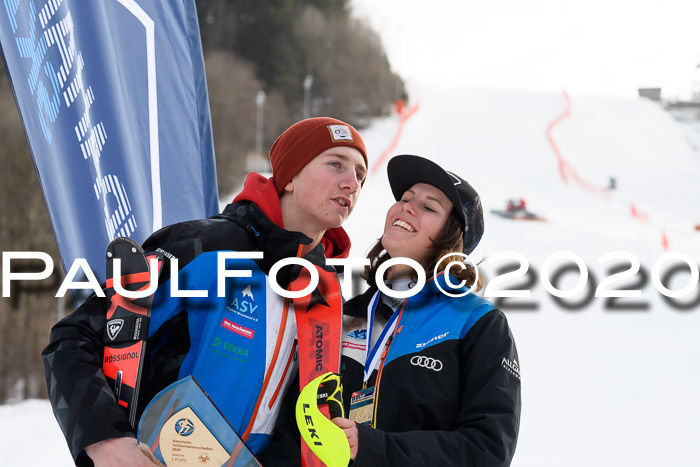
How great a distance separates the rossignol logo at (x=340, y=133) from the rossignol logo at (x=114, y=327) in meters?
0.81

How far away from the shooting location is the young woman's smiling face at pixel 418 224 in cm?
204

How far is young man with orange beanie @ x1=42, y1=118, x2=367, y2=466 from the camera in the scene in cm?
160

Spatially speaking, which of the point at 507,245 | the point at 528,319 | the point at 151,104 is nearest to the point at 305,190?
the point at 151,104

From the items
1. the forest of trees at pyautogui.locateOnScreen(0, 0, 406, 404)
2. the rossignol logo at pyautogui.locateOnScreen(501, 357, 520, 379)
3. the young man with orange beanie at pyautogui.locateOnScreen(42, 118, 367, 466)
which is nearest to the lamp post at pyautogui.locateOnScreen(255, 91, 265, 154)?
the forest of trees at pyautogui.locateOnScreen(0, 0, 406, 404)

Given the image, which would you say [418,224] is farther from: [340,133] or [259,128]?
[259,128]

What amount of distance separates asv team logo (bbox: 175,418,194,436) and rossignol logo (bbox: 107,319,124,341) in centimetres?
24

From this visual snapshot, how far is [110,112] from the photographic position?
197cm

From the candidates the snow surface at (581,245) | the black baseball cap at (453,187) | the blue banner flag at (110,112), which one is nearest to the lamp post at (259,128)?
the snow surface at (581,245)

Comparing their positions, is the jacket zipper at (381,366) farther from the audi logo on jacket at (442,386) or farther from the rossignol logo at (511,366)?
the rossignol logo at (511,366)

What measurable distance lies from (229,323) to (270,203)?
1.17ft

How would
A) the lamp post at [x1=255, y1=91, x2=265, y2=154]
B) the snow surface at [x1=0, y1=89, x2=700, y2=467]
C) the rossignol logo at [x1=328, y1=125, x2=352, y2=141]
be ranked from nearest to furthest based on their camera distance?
the rossignol logo at [x1=328, y1=125, x2=352, y2=141], the snow surface at [x1=0, y1=89, x2=700, y2=467], the lamp post at [x1=255, y1=91, x2=265, y2=154]

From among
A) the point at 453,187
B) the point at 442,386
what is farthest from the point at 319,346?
the point at 453,187

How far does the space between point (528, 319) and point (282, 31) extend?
33212 millimetres

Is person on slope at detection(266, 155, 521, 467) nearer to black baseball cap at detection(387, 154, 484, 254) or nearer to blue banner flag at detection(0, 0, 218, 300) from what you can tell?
black baseball cap at detection(387, 154, 484, 254)
